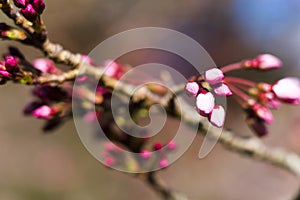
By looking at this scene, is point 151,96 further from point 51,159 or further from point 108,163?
point 51,159

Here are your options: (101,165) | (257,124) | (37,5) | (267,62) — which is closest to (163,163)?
(257,124)

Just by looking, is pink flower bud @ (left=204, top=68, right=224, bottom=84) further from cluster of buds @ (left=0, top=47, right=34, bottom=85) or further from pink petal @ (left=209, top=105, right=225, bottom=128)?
cluster of buds @ (left=0, top=47, right=34, bottom=85)

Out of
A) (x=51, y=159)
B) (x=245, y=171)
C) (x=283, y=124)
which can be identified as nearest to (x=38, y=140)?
(x=51, y=159)

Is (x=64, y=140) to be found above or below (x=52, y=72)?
above

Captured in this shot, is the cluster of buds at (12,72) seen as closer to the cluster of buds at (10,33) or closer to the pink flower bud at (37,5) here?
the cluster of buds at (10,33)

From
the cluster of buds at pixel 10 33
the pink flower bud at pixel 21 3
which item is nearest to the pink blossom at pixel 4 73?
the cluster of buds at pixel 10 33

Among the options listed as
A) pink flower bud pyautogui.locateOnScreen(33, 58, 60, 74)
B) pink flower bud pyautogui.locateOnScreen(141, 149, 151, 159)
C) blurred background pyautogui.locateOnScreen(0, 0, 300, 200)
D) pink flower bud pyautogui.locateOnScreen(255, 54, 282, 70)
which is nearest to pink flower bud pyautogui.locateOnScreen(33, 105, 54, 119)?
pink flower bud pyautogui.locateOnScreen(33, 58, 60, 74)
